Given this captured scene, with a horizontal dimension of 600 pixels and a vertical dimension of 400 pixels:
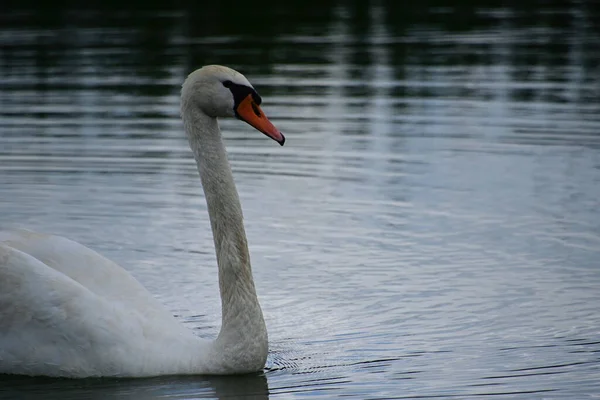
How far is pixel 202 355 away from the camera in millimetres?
8281

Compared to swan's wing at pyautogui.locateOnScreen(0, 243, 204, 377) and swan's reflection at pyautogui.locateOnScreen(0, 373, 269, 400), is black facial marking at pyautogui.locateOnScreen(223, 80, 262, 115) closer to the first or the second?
swan's wing at pyautogui.locateOnScreen(0, 243, 204, 377)

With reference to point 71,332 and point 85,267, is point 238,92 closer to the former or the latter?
point 85,267

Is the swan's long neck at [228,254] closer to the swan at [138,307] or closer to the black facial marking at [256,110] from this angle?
the swan at [138,307]

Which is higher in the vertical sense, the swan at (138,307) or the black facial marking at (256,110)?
the black facial marking at (256,110)

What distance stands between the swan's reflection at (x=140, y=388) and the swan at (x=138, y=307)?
5 centimetres

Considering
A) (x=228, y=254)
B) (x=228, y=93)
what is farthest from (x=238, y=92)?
(x=228, y=254)

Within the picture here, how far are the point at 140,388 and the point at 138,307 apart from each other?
1.87 ft

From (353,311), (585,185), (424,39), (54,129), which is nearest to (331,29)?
(424,39)

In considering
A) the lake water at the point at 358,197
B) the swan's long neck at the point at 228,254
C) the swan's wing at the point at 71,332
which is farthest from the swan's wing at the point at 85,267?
the lake water at the point at 358,197

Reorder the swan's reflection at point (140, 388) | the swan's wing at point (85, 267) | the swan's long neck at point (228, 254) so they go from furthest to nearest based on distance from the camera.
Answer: the swan's wing at point (85, 267) < the swan's long neck at point (228, 254) < the swan's reflection at point (140, 388)

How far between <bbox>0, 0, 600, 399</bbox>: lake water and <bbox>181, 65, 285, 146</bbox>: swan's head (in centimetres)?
145

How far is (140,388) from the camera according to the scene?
8055mm

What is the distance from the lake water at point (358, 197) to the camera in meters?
8.47

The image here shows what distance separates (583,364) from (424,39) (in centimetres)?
1759
